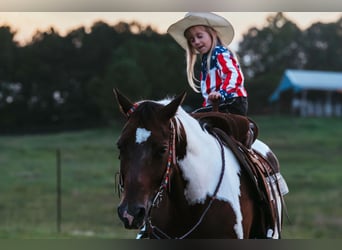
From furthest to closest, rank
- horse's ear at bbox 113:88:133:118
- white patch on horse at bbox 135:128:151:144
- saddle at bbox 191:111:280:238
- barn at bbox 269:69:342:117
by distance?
barn at bbox 269:69:342:117
saddle at bbox 191:111:280:238
horse's ear at bbox 113:88:133:118
white patch on horse at bbox 135:128:151:144

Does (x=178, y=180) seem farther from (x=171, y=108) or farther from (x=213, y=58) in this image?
(x=213, y=58)

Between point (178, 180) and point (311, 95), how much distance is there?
31.0 m

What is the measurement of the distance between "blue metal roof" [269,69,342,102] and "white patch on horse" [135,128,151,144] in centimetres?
2821

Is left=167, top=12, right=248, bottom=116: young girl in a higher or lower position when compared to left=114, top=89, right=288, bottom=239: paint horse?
higher

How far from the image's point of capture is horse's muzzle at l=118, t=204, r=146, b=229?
3.09 m

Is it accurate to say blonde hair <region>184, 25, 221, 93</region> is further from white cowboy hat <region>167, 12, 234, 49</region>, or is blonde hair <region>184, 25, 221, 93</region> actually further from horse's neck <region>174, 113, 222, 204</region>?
horse's neck <region>174, 113, 222, 204</region>

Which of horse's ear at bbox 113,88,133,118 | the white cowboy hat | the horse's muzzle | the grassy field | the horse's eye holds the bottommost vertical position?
the grassy field

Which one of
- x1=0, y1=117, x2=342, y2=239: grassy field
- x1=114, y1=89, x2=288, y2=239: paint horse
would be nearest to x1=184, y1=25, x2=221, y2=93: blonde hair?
x1=114, y1=89, x2=288, y2=239: paint horse

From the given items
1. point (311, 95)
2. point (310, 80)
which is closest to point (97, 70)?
point (310, 80)

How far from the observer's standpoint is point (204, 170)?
3.64m

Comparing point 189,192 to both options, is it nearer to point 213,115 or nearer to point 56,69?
point 213,115

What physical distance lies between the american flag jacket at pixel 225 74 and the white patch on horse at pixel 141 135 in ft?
4.03

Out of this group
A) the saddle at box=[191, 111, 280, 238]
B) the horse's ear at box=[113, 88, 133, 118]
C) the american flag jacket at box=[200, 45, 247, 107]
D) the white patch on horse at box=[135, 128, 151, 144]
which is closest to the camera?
the white patch on horse at box=[135, 128, 151, 144]

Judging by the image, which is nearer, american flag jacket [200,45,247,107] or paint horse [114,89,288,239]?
paint horse [114,89,288,239]
